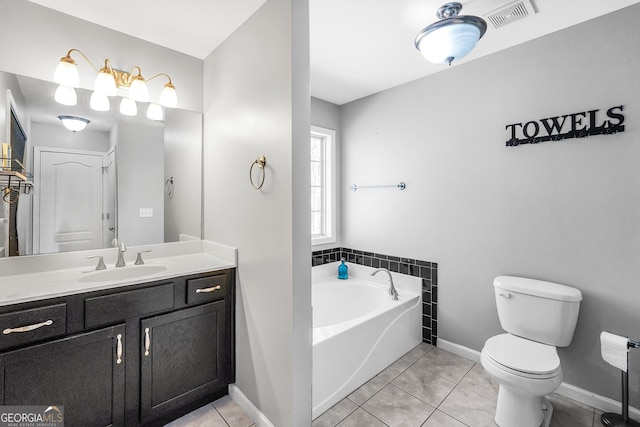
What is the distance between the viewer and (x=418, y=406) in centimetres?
187

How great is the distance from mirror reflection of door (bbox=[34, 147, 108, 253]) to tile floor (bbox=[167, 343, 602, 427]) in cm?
129

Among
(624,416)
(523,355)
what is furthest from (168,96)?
(624,416)

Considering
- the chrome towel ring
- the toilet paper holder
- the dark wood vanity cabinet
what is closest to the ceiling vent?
the chrome towel ring

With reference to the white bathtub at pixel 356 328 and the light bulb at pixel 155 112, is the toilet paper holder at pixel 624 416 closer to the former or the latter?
the white bathtub at pixel 356 328

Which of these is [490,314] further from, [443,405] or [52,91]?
[52,91]

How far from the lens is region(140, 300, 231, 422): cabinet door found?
1608 mm

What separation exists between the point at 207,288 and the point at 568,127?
257 centimetres

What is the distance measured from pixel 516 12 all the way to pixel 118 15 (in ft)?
7.85

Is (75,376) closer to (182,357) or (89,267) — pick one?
(182,357)

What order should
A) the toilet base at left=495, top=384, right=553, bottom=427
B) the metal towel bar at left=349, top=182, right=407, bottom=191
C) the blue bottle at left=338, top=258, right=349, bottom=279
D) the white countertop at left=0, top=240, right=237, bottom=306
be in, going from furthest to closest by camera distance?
the blue bottle at left=338, top=258, right=349, bottom=279
the metal towel bar at left=349, top=182, right=407, bottom=191
the toilet base at left=495, top=384, right=553, bottom=427
the white countertop at left=0, top=240, right=237, bottom=306

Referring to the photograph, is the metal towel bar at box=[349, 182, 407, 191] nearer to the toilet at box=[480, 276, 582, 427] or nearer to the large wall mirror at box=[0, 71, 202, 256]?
the toilet at box=[480, 276, 582, 427]

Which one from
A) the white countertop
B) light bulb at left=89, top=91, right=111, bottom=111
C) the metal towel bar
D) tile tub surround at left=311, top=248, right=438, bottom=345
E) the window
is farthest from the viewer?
the window

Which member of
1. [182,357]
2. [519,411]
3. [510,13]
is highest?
[510,13]

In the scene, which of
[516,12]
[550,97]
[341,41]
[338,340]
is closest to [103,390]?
[338,340]
